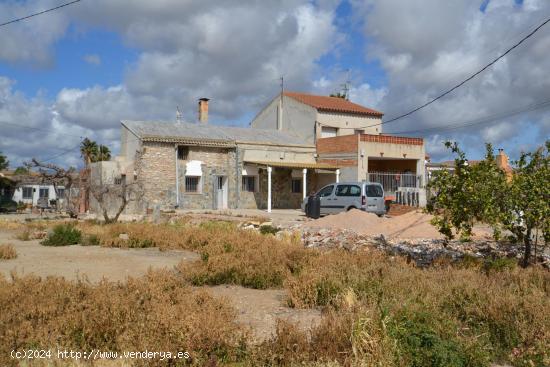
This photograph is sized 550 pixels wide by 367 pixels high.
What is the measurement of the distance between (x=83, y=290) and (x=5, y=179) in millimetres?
38827

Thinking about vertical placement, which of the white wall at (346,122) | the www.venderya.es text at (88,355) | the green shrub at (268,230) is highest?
the white wall at (346,122)

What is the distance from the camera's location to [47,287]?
22.6 feet

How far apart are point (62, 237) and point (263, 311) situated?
1007cm

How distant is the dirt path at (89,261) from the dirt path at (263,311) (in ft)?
6.95

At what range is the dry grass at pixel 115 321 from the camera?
5.22 metres

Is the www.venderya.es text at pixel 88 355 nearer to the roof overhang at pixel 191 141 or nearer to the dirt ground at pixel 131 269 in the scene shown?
the dirt ground at pixel 131 269

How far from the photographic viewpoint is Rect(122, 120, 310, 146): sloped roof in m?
Answer: 31.9

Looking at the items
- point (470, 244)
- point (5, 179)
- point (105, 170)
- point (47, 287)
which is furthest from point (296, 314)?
point (5, 179)

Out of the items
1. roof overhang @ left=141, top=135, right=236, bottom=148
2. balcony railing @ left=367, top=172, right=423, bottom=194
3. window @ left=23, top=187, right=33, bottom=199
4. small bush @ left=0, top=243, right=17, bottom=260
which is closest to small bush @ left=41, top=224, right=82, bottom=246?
small bush @ left=0, top=243, right=17, bottom=260

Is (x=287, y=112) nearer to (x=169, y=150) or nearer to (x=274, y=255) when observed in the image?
(x=169, y=150)

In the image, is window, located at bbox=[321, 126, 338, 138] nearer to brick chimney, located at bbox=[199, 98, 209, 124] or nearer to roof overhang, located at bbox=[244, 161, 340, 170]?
roof overhang, located at bbox=[244, 161, 340, 170]

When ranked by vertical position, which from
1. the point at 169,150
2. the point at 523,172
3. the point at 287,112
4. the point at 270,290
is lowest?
the point at 270,290

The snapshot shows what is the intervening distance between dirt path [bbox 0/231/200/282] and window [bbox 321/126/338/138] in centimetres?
2617

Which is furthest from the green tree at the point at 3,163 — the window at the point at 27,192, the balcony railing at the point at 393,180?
the balcony railing at the point at 393,180
